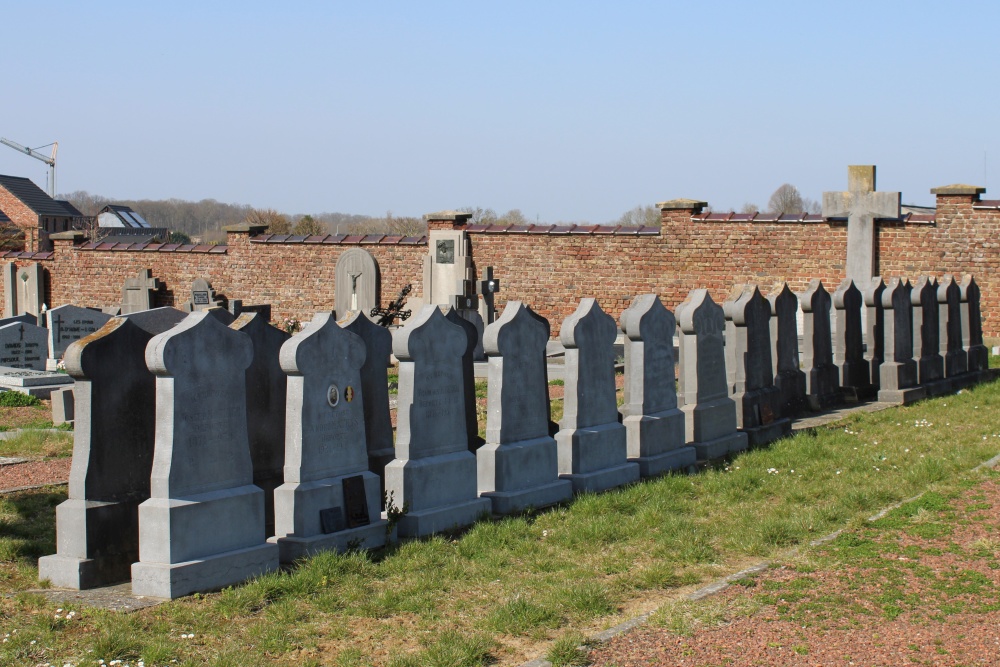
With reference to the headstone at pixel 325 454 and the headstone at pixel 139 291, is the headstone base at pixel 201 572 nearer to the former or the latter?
the headstone at pixel 325 454

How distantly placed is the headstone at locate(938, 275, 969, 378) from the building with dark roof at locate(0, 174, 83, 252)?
1953 inches

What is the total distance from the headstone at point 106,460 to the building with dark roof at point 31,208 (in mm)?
53155

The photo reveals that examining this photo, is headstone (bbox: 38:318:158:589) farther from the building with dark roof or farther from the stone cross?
the building with dark roof

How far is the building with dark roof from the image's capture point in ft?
186

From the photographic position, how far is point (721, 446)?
937cm

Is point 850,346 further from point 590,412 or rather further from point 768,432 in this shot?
point 590,412

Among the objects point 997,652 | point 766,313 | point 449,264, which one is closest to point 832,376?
point 766,313

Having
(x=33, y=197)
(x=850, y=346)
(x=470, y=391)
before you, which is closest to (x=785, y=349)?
(x=850, y=346)

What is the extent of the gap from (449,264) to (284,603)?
17.8 meters

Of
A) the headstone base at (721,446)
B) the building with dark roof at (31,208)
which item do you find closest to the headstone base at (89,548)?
the headstone base at (721,446)

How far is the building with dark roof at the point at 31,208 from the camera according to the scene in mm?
56656

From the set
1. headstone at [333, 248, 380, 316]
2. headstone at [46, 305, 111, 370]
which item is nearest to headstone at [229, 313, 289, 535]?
headstone at [46, 305, 111, 370]

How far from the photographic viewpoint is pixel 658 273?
2170 centimetres

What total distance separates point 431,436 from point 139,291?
66.8 ft
